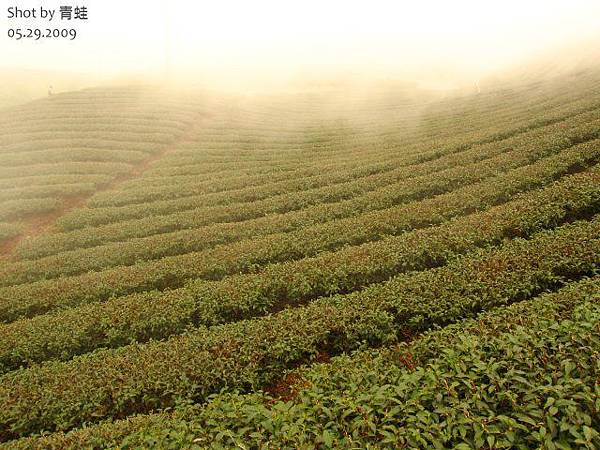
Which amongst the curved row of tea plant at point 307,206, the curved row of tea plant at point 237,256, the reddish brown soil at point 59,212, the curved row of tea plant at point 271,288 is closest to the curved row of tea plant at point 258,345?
the curved row of tea plant at point 271,288

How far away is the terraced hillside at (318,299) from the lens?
744 cm

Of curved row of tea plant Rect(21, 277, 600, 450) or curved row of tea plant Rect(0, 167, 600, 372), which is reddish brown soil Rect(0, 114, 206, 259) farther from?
curved row of tea plant Rect(21, 277, 600, 450)

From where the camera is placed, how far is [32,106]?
52781 mm

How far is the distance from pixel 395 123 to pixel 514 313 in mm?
36896

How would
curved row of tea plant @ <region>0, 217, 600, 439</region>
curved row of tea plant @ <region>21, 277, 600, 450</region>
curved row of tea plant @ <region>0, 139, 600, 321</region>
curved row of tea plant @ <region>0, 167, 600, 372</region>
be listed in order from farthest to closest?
curved row of tea plant @ <region>0, 139, 600, 321</region>
curved row of tea plant @ <region>0, 167, 600, 372</region>
curved row of tea plant @ <region>0, 217, 600, 439</region>
curved row of tea plant @ <region>21, 277, 600, 450</region>

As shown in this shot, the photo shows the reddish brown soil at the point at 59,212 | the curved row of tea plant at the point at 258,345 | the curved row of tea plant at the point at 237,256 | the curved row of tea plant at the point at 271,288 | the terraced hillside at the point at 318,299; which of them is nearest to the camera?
the terraced hillside at the point at 318,299

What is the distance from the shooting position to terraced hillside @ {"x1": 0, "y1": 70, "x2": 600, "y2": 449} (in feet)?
24.4

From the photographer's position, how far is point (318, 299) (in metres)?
13.3

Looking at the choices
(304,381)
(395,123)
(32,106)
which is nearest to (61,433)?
(304,381)

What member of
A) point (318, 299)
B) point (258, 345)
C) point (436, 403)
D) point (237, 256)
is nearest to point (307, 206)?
point (237, 256)

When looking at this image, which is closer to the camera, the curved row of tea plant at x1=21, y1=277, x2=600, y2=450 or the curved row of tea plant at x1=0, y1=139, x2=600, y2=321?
the curved row of tea plant at x1=21, y1=277, x2=600, y2=450

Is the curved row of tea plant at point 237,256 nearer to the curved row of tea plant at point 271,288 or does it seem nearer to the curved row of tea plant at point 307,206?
the curved row of tea plant at point 271,288

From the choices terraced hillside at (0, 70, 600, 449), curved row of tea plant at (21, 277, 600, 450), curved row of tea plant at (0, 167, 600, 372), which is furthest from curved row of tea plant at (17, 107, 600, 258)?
curved row of tea plant at (21, 277, 600, 450)

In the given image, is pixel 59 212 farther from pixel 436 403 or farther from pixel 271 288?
pixel 436 403
